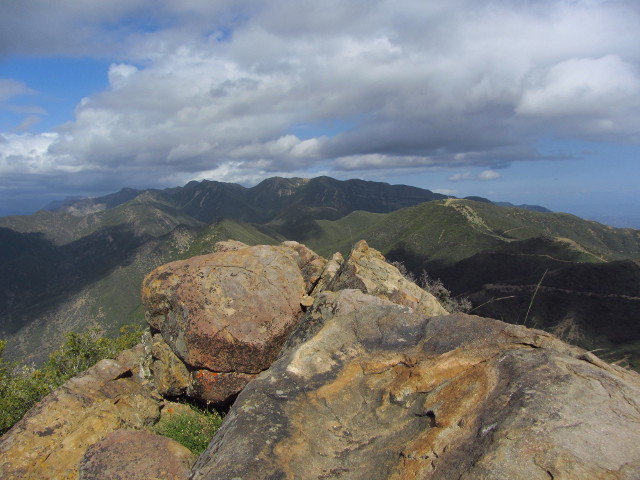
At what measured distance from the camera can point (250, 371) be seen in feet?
54.4

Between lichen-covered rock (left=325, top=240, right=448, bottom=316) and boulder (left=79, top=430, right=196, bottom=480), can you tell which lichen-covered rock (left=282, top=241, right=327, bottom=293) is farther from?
boulder (left=79, top=430, right=196, bottom=480)

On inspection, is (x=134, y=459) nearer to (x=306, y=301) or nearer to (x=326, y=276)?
(x=306, y=301)

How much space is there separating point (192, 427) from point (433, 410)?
10.4 m

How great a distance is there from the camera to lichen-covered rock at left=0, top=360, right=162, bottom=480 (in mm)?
12375

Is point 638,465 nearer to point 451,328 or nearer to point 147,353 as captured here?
point 451,328

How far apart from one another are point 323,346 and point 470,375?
14.2 feet

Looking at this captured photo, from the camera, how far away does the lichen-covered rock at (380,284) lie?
60.1 feet

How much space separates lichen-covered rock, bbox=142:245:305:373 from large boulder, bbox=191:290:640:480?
565cm

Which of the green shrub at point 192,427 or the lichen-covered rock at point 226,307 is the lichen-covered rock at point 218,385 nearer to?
the lichen-covered rock at point 226,307

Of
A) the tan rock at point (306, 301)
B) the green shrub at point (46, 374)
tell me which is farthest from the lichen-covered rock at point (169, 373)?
the green shrub at point (46, 374)

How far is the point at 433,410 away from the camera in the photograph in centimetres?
845

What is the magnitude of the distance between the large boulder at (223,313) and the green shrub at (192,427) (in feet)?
2.47

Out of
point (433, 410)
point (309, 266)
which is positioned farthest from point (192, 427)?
point (309, 266)

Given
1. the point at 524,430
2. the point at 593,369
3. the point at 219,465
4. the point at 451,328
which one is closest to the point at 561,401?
the point at 524,430
